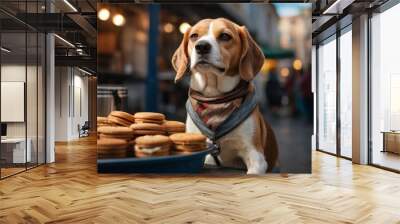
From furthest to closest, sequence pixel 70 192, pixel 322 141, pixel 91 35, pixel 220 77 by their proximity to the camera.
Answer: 1. pixel 322 141
2. pixel 91 35
3. pixel 220 77
4. pixel 70 192

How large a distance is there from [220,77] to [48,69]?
3.84 m

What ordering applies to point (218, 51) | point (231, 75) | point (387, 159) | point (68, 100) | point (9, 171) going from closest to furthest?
point (218, 51) < point (231, 75) < point (9, 171) < point (387, 159) < point (68, 100)

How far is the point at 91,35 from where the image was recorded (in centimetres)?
891

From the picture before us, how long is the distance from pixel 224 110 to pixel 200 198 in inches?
56.9

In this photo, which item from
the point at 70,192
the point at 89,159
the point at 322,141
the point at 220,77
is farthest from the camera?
the point at 322,141

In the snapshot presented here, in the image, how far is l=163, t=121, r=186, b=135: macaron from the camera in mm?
5426

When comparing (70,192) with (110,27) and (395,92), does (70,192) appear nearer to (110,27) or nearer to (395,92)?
(110,27)

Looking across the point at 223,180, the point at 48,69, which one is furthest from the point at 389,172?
the point at 48,69

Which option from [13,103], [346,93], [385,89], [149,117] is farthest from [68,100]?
[385,89]

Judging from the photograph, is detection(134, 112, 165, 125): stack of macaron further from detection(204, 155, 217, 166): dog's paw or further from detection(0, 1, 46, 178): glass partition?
detection(0, 1, 46, 178): glass partition

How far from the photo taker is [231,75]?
17.3ft

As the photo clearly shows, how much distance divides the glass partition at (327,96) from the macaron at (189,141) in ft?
15.6

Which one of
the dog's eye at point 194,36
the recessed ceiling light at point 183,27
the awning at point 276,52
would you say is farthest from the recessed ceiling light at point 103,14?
the awning at point 276,52

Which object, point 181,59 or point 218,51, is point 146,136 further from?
point 218,51
